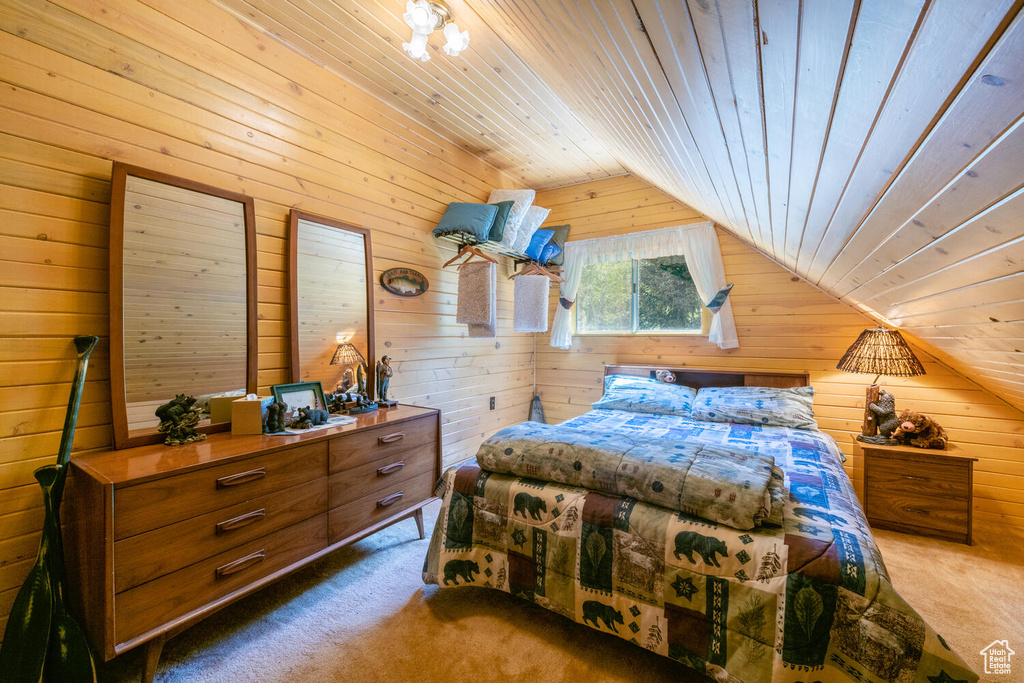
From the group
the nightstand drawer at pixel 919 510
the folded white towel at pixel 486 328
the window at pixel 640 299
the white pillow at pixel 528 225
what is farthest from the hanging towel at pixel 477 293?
the nightstand drawer at pixel 919 510

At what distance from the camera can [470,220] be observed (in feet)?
9.37

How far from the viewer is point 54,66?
1.49 meters

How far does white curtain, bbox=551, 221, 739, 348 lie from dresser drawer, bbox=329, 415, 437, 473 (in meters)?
2.05

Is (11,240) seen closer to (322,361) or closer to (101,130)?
(101,130)

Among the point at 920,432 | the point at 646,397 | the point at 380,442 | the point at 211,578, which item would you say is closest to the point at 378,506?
the point at 380,442

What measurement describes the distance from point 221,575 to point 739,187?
99.5 inches

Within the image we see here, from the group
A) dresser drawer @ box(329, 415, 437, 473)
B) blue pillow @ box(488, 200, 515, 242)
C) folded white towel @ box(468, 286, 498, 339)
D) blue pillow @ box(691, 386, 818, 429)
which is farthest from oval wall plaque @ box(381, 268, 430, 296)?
blue pillow @ box(691, 386, 818, 429)

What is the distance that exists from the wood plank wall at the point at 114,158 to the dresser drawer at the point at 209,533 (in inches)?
22.7

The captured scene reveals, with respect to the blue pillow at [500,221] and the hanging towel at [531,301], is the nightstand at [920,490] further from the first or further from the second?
the blue pillow at [500,221]

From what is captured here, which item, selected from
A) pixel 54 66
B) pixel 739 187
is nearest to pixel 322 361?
pixel 54 66

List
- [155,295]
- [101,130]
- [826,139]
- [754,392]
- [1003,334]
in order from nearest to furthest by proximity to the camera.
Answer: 1. [826,139]
2. [1003,334]
3. [101,130]
4. [155,295]
5. [754,392]

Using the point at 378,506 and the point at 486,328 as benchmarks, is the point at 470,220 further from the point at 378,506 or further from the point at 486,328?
the point at 378,506

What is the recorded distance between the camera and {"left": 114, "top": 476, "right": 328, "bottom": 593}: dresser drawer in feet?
4.20

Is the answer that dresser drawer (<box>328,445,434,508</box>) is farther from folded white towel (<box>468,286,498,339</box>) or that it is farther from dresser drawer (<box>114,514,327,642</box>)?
folded white towel (<box>468,286,498,339</box>)
